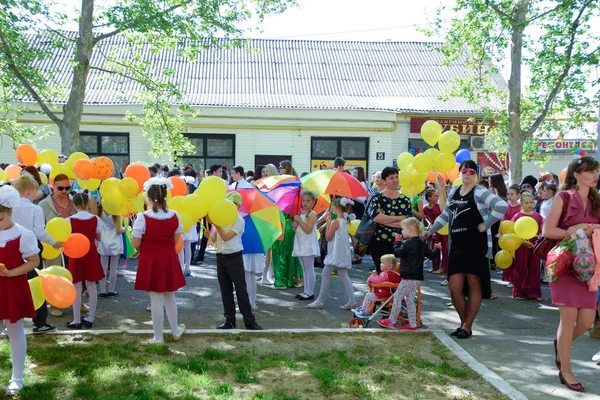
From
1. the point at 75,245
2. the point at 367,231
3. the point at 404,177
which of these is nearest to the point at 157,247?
the point at 75,245

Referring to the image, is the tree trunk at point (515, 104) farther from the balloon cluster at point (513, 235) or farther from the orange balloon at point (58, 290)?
the orange balloon at point (58, 290)

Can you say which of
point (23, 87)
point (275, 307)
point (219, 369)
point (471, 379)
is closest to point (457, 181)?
point (275, 307)

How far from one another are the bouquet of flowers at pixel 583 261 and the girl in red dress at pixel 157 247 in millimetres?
3664

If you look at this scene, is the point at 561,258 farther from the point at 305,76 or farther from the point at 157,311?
the point at 305,76

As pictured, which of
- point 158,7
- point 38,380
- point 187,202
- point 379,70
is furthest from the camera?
point 379,70

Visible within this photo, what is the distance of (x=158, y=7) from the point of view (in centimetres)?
1243

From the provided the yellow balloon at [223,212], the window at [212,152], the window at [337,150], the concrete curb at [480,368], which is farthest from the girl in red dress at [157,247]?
the window at [337,150]

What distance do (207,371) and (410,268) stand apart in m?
2.51

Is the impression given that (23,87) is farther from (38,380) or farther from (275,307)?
(38,380)

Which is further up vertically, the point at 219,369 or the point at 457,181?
the point at 457,181

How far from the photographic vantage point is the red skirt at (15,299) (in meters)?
4.77

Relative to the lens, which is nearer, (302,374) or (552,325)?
(302,374)

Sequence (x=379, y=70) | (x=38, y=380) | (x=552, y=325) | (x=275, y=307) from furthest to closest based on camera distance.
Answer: (x=379, y=70), (x=275, y=307), (x=552, y=325), (x=38, y=380)

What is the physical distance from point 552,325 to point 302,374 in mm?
3802
